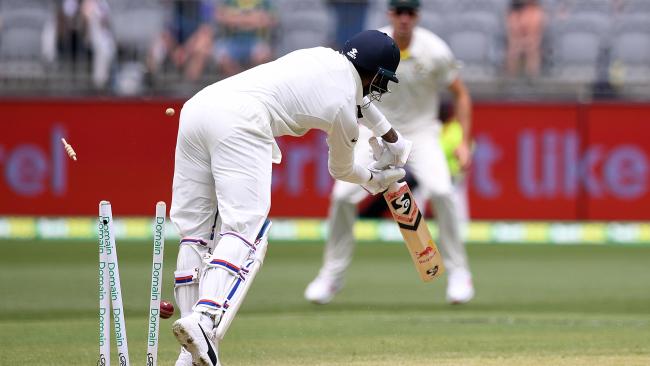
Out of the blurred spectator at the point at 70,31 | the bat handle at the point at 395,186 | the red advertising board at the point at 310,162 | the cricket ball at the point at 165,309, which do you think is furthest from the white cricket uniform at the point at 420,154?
the blurred spectator at the point at 70,31

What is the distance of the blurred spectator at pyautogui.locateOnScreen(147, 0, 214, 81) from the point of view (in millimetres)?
15328

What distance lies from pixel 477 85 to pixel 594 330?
7727 millimetres

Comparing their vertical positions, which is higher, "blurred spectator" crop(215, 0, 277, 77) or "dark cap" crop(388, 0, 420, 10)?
"dark cap" crop(388, 0, 420, 10)

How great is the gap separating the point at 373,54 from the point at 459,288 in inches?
140

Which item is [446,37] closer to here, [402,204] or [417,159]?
[417,159]

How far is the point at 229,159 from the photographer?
543cm

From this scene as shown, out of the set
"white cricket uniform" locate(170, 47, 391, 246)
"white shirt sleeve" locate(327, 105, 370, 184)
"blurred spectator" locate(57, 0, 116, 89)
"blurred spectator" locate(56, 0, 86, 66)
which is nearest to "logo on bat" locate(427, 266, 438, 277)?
"white shirt sleeve" locate(327, 105, 370, 184)

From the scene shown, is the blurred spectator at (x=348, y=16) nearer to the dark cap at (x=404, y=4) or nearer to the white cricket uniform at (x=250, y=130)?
the dark cap at (x=404, y=4)

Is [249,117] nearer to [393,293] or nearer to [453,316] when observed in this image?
[453,316]

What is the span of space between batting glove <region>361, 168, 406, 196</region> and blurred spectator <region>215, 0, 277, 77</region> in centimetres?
918

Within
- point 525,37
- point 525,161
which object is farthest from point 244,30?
point 525,161

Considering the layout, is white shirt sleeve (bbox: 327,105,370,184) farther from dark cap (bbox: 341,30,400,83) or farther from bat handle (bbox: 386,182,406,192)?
bat handle (bbox: 386,182,406,192)

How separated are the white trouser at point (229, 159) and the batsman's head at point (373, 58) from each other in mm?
554

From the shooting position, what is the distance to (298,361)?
6344 mm
